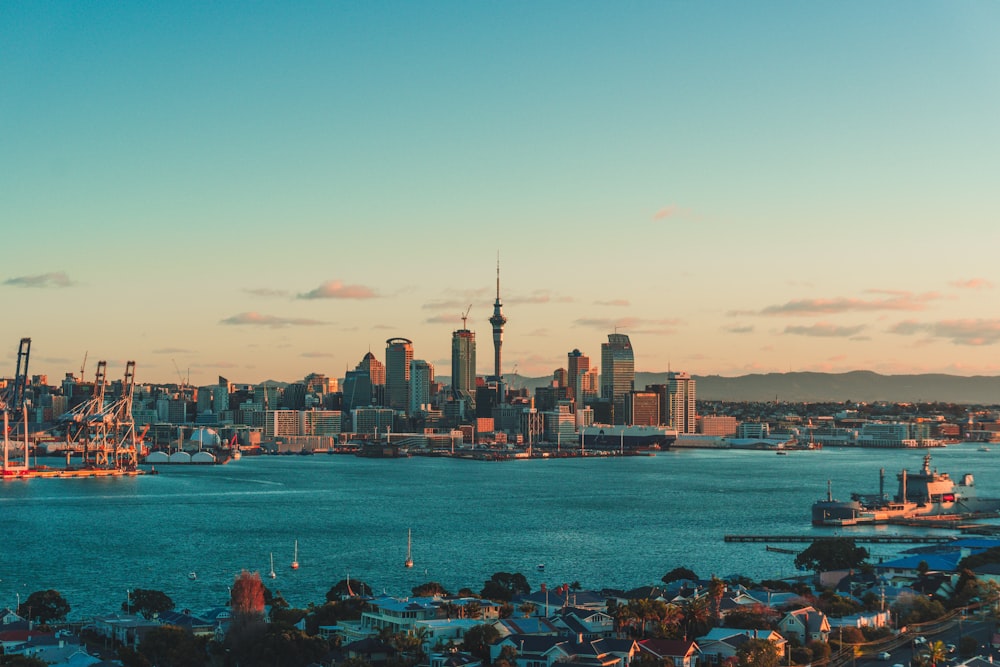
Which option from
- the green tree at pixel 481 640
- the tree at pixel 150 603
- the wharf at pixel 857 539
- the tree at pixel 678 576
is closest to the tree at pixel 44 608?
the tree at pixel 150 603

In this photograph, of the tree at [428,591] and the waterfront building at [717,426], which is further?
the waterfront building at [717,426]

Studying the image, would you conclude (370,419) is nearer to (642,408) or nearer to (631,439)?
(642,408)

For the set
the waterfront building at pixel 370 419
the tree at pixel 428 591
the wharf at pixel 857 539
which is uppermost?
the waterfront building at pixel 370 419

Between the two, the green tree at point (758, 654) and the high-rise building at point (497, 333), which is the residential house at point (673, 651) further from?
the high-rise building at point (497, 333)

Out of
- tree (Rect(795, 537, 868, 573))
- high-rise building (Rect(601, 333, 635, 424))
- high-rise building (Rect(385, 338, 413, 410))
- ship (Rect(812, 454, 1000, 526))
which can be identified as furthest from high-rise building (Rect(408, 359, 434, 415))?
tree (Rect(795, 537, 868, 573))

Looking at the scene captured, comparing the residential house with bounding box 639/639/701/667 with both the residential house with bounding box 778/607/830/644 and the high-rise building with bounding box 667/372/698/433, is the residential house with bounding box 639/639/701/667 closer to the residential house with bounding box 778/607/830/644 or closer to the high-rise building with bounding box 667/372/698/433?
the residential house with bounding box 778/607/830/644

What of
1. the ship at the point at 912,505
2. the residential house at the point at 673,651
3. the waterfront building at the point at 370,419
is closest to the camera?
the residential house at the point at 673,651

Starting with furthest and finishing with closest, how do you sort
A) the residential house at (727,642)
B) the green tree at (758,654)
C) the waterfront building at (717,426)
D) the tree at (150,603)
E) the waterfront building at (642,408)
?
the waterfront building at (717,426) → the waterfront building at (642,408) → the tree at (150,603) → the residential house at (727,642) → the green tree at (758,654)

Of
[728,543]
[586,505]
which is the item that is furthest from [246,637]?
[586,505]
